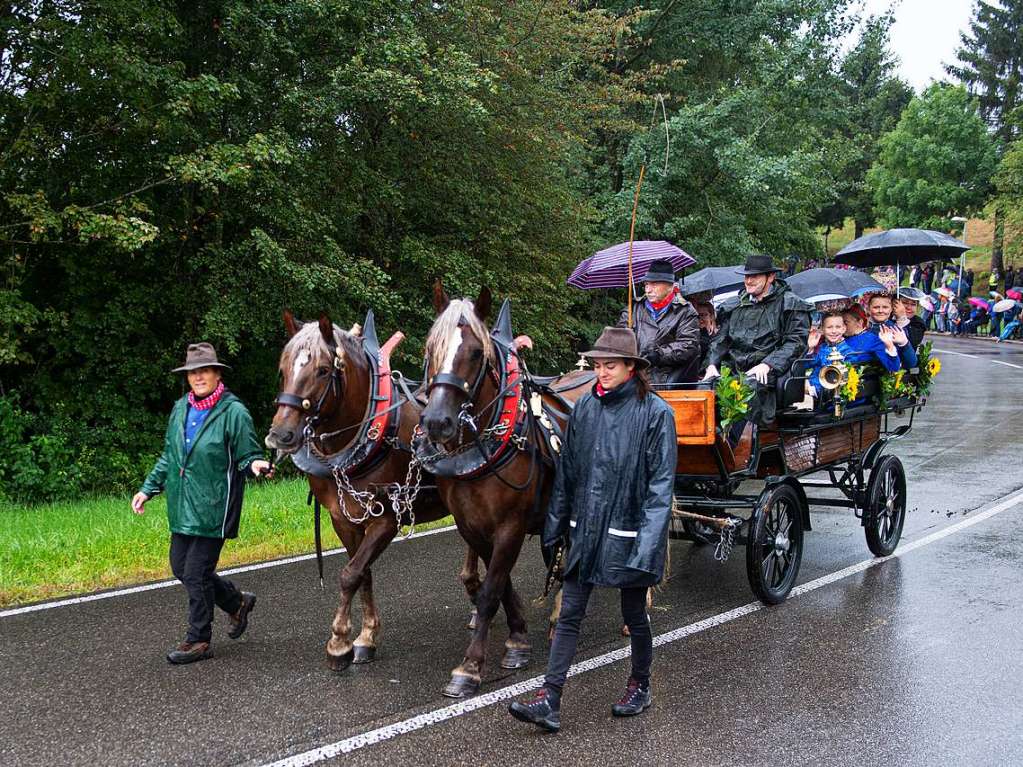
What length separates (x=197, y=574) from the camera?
5664 millimetres

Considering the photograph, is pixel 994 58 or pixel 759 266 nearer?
pixel 759 266

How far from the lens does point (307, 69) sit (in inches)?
518

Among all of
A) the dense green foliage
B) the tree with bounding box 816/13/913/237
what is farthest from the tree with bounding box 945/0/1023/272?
the dense green foliage

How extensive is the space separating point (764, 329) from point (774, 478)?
3.78 ft

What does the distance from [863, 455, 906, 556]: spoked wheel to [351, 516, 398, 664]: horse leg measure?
4.29m

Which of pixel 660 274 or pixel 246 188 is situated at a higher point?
pixel 246 188

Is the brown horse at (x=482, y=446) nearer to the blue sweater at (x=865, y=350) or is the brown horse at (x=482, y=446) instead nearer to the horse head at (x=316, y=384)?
the horse head at (x=316, y=384)

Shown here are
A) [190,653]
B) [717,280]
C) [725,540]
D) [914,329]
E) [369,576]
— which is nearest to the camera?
[190,653]

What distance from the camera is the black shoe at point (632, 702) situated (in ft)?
15.8

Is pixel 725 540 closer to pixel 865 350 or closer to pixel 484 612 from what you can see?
pixel 484 612

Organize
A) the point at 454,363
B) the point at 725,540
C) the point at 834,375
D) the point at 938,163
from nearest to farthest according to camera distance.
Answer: the point at 454,363
the point at 725,540
the point at 834,375
the point at 938,163

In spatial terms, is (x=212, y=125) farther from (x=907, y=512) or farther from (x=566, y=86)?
(x=907, y=512)

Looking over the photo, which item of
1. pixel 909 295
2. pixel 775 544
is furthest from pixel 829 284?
pixel 775 544

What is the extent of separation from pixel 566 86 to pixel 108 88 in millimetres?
8859
